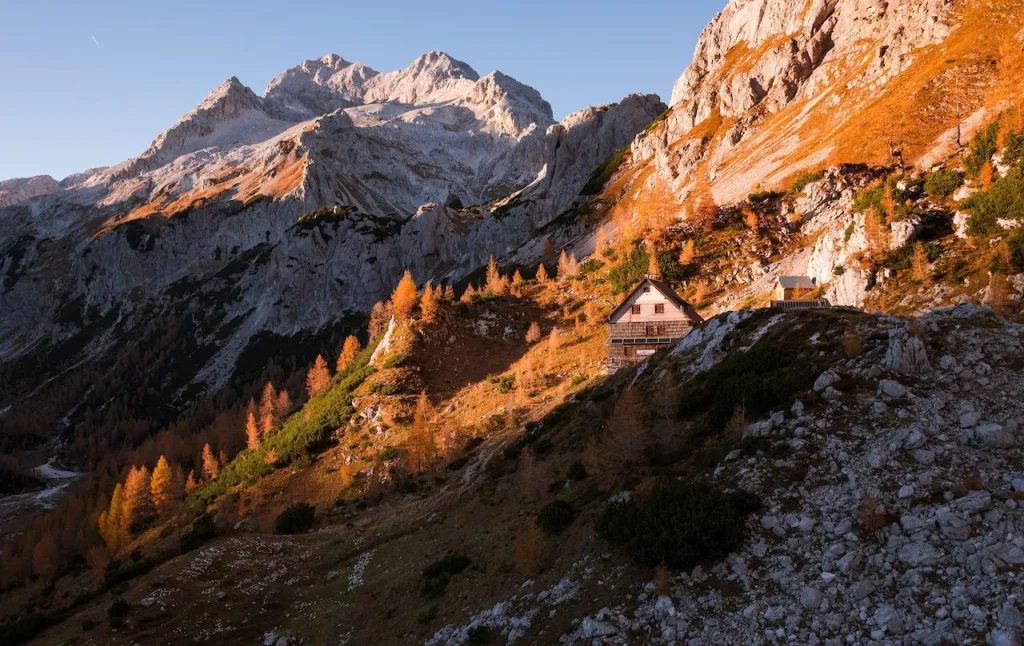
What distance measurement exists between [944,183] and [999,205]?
12.6 metres

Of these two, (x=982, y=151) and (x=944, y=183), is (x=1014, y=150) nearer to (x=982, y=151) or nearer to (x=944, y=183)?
(x=982, y=151)

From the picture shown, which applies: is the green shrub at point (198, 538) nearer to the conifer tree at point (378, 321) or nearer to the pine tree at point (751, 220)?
the conifer tree at point (378, 321)

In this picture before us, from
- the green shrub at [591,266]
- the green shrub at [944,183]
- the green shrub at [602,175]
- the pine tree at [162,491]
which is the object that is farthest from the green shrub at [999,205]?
the green shrub at [602,175]

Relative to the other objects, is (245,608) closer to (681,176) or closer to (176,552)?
(176,552)

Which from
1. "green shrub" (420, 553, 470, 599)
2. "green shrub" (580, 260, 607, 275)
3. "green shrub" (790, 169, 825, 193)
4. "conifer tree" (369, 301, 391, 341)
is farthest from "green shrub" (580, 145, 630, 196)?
"green shrub" (420, 553, 470, 599)

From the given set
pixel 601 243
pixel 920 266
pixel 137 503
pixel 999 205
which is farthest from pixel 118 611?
pixel 601 243

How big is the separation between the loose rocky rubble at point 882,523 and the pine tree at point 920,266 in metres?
28.3

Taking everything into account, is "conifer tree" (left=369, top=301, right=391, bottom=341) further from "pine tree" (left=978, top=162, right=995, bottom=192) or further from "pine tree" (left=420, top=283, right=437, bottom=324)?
A: "pine tree" (left=978, top=162, right=995, bottom=192)

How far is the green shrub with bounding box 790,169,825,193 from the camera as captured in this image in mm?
81750

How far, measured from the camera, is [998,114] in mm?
60938

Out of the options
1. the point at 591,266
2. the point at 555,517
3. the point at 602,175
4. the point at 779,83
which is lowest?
the point at 555,517

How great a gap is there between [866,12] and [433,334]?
358 feet

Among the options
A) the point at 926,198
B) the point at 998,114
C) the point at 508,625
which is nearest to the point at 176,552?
the point at 508,625

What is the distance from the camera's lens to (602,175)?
164m
